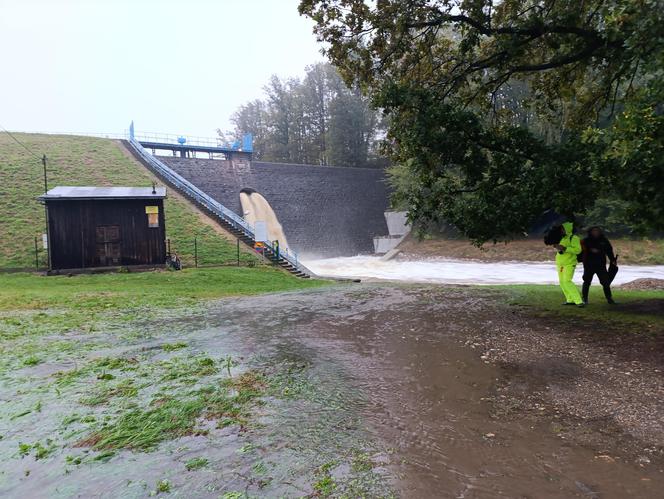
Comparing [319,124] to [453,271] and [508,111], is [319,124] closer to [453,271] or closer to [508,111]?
[453,271]

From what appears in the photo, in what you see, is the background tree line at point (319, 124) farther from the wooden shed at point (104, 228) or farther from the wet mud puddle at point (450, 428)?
the wet mud puddle at point (450, 428)

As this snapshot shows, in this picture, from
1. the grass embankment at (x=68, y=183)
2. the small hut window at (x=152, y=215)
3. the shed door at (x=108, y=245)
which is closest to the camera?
the shed door at (x=108, y=245)

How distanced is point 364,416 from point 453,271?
22540 millimetres

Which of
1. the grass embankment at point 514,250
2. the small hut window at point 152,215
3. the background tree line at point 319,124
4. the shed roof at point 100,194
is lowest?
the grass embankment at point 514,250

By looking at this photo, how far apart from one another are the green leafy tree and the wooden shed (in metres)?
11.1

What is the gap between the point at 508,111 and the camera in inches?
440

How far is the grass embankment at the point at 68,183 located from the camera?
20.3 metres

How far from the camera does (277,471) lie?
309 cm

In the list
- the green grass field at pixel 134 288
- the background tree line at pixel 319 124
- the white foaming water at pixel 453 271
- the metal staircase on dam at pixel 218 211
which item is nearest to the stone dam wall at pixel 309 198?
the metal staircase on dam at pixel 218 211

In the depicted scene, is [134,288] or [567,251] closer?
[567,251]

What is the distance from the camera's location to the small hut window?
59.9 ft

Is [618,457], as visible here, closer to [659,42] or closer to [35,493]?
[35,493]

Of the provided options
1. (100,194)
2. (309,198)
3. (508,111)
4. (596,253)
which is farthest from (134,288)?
(309,198)

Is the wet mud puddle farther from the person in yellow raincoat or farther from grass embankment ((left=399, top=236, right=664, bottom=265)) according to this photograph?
grass embankment ((left=399, top=236, right=664, bottom=265))
